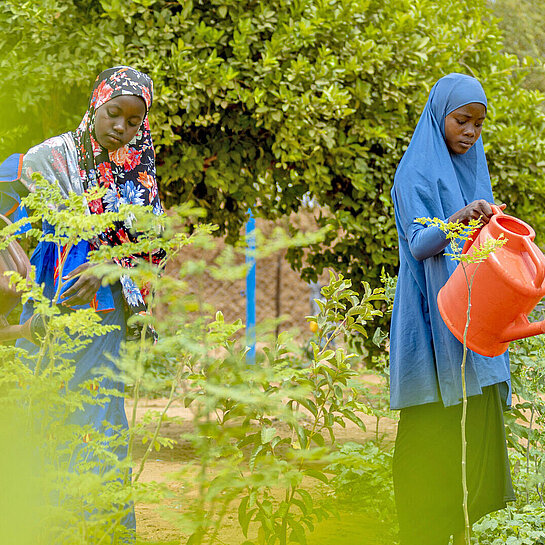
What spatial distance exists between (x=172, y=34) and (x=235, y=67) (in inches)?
15.1

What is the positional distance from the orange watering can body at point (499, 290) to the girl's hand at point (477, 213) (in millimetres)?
A: 23

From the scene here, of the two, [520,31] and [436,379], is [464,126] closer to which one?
[436,379]

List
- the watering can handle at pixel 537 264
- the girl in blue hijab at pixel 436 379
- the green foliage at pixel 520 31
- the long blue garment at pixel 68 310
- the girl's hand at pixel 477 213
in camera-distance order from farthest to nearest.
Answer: the green foliage at pixel 520 31 < the girl in blue hijab at pixel 436 379 < the long blue garment at pixel 68 310 < the girl's hand at pixel 477 213 < the watering can handle at pixel 537 264

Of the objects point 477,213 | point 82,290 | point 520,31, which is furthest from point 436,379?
point 520,31

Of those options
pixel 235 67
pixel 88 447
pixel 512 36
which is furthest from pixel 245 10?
pixel 512 36

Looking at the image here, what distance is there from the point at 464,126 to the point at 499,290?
0.70 m

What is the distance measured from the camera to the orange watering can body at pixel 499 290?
6.31ft

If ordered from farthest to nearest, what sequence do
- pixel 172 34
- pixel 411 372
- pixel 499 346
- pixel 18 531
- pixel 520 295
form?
pixel 172 34
pixel 411 372
pixel 499 346
pixel 520 295
pixel 18 531

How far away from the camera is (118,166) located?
243 centimetres

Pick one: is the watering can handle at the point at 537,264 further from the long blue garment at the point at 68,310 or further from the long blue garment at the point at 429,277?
the long blue garment at the point at 68,310

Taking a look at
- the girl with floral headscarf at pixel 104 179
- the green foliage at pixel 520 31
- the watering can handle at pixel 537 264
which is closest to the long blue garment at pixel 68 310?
the girl with floral headscarf at pixel 104 179

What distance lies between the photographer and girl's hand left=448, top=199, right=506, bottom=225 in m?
2.10

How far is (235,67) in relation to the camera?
408 cm

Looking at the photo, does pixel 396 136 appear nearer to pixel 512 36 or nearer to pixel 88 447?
pixel 88 447
